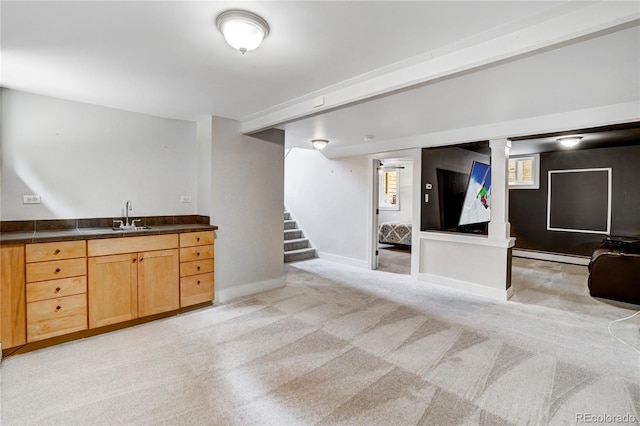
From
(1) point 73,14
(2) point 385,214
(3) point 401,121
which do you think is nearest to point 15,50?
(1) point 73,14

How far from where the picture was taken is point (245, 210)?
401cm

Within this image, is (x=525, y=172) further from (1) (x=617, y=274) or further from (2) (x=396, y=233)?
(1) (x=617, y=274)

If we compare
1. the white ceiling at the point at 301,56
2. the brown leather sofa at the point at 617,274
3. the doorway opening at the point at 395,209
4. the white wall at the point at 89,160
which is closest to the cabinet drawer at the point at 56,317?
the white wall at the point at 89,160

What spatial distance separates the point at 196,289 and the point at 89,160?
1.84 meters

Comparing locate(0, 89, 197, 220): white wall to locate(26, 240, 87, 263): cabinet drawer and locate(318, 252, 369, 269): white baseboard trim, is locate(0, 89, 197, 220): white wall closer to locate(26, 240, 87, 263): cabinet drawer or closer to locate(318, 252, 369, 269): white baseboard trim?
locate(26, 240, 87, 263): cabinet drawer

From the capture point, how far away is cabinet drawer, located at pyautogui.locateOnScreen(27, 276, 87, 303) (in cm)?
251

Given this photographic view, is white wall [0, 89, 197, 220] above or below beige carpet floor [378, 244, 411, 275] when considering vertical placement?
above

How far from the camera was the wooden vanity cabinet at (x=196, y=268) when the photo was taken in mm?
3404

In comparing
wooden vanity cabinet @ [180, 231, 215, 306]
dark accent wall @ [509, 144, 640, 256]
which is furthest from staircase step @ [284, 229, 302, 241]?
dark accent wall @ [509, 144, 640, 256]

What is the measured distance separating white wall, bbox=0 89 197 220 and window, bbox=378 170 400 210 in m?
6.24

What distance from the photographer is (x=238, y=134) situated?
391cm

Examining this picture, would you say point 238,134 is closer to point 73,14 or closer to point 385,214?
point 73,14

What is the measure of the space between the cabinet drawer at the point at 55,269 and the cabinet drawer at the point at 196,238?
91cm

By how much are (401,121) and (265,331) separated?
2963 millimetres
